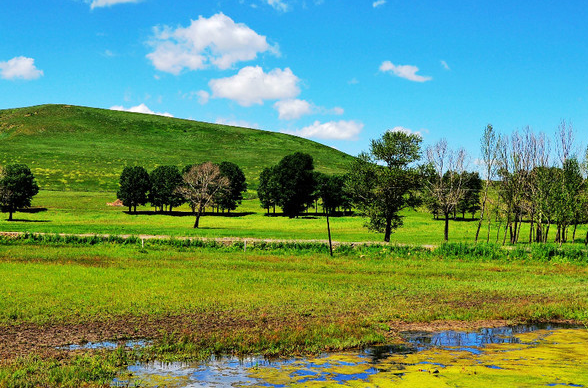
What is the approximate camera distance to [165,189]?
4934 inches

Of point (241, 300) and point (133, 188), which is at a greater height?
point (133, 188)

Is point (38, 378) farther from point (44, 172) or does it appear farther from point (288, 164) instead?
point (44, 172)

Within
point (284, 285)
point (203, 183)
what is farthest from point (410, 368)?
point (203, 183)

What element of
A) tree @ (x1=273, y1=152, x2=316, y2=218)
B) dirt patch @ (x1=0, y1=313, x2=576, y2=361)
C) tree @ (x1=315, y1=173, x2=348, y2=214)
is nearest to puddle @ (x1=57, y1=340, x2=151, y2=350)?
dirt patch @ (x1=0, y1=313, x2=576, y2=361)

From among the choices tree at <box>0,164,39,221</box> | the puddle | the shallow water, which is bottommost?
the puddle

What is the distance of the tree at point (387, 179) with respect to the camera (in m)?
62.3

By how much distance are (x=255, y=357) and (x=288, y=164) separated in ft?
380

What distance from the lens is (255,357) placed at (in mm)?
16359

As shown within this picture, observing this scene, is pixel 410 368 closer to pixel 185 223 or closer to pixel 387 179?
pixel 387 179

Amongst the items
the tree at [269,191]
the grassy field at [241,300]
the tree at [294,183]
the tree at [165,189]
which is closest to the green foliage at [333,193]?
the tree at [294,183]

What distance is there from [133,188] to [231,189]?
2276 cm

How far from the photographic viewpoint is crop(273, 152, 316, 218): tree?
124 metres

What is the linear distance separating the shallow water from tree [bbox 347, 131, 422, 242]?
44147 mm

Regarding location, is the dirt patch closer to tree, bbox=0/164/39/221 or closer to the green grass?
the green grass
